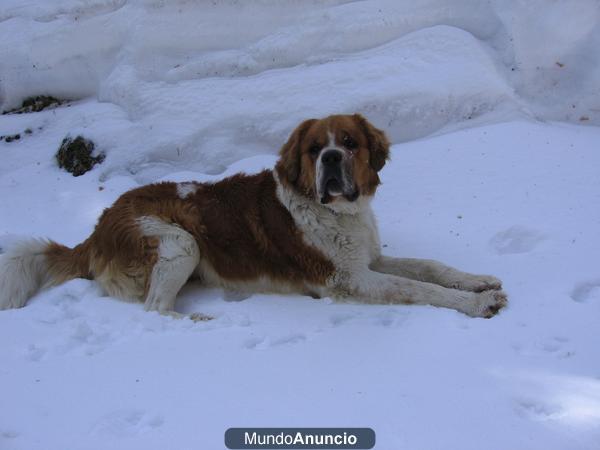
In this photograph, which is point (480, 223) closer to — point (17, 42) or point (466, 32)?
point (466, 32)

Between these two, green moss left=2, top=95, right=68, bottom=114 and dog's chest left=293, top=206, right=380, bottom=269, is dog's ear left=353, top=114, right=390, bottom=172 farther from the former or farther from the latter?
green moss left=2, top=95, right=68, bottom=114

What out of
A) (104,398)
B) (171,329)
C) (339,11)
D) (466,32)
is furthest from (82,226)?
(466,32)

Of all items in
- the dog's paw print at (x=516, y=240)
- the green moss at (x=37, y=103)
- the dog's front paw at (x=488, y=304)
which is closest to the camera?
the dog's front paw at (x=488, y=304)

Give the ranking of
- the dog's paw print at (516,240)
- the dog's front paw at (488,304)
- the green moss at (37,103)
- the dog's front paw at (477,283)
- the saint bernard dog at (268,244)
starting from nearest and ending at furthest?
1. the dog's front paw at (488,304)
2. the dog's front paw at (477,283)
3. the saint bernard dog at (268,244)
4. the dog's paw print at (516,240)
5. the green moss at (37,103)

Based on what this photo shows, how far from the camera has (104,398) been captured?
3.09 m

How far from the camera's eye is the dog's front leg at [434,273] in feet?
13.7

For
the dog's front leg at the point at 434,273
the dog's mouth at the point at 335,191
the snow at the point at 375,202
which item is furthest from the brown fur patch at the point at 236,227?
the dog's front leg at the point at 434,273

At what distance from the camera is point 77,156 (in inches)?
303

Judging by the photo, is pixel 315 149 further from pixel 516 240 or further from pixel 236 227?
pixel 516 240

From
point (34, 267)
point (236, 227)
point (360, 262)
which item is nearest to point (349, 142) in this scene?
point (360, 262)

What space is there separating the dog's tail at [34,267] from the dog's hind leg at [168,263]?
25.7 inches

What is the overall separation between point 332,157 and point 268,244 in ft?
2.95

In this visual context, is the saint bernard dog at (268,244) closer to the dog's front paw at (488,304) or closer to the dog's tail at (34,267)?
the dog's tail at (34,267)

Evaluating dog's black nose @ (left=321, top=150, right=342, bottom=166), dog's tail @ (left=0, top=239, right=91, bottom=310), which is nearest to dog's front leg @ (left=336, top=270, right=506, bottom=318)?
dog's black nose @ (left=321, top=150, right=342, bottom=166)
